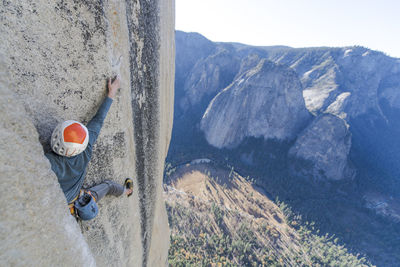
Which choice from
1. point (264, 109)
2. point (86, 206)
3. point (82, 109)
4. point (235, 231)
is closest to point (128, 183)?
point (86, 206)

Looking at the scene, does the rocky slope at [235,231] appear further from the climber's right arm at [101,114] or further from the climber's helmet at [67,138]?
the climber's helmet at [67,138]

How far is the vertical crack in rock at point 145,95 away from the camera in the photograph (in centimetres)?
290

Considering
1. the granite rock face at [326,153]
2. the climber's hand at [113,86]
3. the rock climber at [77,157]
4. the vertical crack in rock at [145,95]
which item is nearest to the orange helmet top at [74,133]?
the rock climber at [77,157]

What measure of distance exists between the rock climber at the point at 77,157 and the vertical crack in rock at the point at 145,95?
2.11 feet

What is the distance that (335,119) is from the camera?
89.0 feet

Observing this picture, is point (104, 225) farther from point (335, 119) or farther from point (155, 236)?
point (335, 119)

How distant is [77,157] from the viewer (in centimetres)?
197

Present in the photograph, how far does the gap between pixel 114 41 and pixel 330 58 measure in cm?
6405

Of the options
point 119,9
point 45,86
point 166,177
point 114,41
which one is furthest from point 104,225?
point 166,177

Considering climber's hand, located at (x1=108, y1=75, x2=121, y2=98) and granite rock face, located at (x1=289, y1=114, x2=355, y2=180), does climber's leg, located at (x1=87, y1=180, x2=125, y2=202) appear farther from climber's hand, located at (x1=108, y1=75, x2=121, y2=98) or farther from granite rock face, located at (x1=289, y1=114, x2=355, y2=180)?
granite rock face, located at (x1=289, y1=114, x2=355, y2=180)

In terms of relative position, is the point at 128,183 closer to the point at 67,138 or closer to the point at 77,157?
the point at 77,157

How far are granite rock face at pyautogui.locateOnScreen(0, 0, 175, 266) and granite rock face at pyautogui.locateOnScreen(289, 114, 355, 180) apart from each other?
2942cm

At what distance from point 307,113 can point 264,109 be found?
8.28m

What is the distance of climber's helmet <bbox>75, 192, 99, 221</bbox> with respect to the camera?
7.25ft
